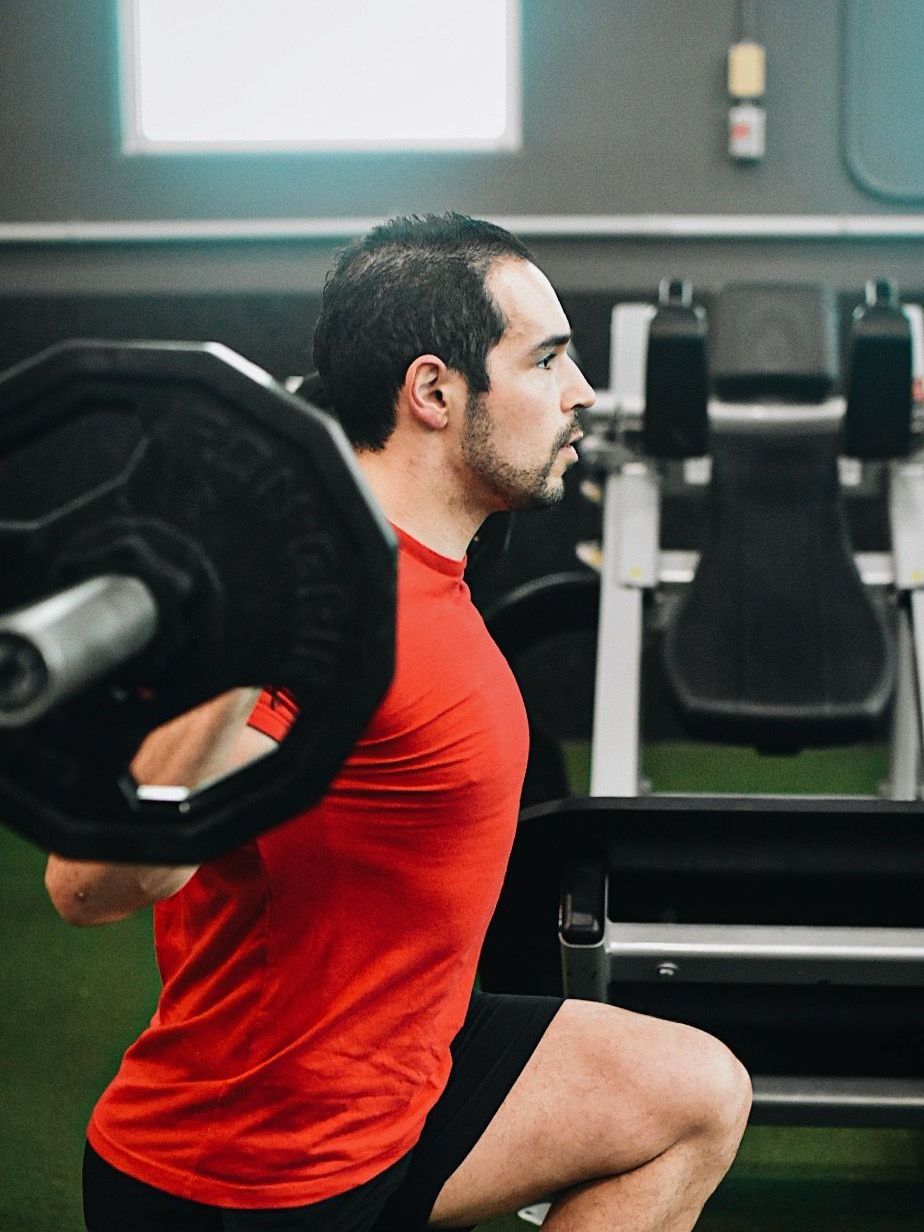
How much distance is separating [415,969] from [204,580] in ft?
2.09

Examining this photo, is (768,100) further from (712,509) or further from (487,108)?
(712,509)

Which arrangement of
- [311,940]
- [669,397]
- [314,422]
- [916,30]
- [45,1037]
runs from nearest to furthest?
1. [314,422]
2. [311,940]
3. [45,1037]
4. [669,397]
5. [916,30]

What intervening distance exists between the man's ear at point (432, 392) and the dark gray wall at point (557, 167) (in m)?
2.77

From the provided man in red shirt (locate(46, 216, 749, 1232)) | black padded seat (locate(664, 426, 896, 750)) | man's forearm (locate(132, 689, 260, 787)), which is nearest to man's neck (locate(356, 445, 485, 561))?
man in red shirt (locate(46, 216, 749, 1232))

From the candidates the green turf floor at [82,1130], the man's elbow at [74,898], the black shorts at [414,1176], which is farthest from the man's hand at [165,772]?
the green turf floor at [82,1130]

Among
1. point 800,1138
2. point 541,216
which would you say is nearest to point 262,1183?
point 800,1138

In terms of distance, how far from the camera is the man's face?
4.54 ft

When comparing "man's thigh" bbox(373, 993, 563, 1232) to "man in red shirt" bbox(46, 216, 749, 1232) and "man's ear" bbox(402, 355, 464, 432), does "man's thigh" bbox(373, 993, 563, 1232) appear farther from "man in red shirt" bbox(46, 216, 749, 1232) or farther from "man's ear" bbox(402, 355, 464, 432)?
"man's ear" bbox(402, 355, 464, 432)

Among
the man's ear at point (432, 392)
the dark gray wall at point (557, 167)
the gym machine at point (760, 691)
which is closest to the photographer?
the man's ear at point (432, 392)

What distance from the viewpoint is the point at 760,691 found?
9.13ft

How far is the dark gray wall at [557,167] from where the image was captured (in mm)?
3938

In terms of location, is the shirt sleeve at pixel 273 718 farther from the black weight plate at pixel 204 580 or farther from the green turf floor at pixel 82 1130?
the green turf floor at pixel 82 1130

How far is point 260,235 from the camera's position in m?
4.06

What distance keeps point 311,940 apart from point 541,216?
10.1ft
